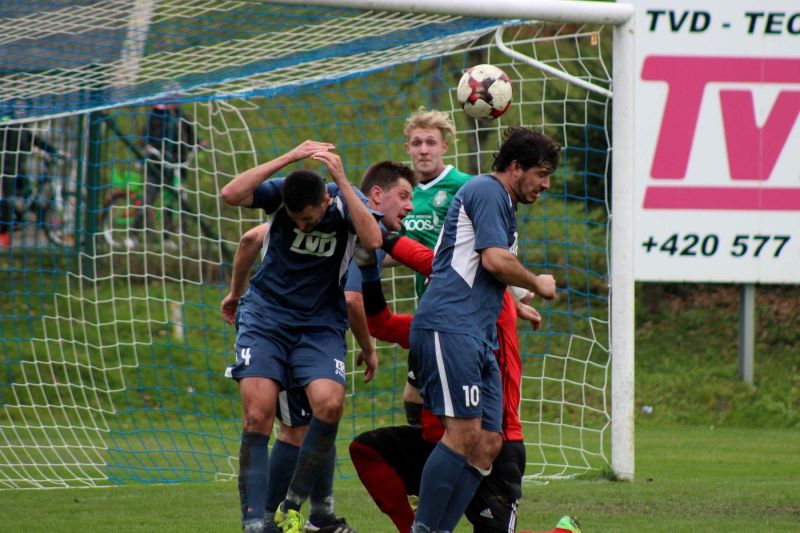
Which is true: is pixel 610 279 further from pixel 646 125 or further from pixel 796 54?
pixel 796 54

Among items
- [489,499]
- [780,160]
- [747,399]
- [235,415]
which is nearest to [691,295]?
[747,399]

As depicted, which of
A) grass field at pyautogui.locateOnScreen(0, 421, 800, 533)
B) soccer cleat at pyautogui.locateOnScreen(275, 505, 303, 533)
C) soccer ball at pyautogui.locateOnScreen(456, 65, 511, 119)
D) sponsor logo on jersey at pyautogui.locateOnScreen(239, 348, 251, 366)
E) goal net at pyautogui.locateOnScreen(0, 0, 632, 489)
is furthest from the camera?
goal net at pyautogui.locateOnScreen(0, 0, 632, 489)

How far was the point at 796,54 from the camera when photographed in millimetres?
11195

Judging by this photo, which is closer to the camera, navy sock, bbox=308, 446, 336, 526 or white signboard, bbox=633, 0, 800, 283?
navy sock, bbox=308, 446, 336, 526

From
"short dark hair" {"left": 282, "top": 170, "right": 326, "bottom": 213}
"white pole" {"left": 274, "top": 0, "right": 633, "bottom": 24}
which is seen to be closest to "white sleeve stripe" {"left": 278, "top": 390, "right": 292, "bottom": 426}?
"short dark hair" {"left": 282, "top": 170, "right": 326, "bottom": 213}

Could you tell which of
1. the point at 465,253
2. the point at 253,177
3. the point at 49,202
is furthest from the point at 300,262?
the point at 49,202

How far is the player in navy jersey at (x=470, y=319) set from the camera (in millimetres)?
5145

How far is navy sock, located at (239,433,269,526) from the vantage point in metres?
5.30

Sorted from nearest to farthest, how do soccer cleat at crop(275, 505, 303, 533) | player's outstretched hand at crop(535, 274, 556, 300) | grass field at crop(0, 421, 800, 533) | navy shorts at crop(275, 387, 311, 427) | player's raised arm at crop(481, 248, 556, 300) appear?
1. player's raised arm at crop(481, 248, 556, 300)
2. player's outstretched hand at crop(535, 274, 556, 300)
3. soccer cleat at crop(275, 505, 303, 533)
4. navy shorts at crop(275, 387, 311, 427)
5. grass field at crop(0, 421, 800, 533)

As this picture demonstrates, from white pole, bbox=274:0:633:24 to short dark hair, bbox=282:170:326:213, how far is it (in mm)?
1559

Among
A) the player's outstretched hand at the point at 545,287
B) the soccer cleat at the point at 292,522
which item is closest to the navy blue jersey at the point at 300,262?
the soccer cleat at the point at 292,522

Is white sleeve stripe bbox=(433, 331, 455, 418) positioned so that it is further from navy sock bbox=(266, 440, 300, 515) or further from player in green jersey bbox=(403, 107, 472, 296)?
player in green jersey bbox=(403, 107, 472, 296)

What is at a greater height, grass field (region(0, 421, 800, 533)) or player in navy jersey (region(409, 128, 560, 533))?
player in navy jersey (region(409, 128, 560, 533))

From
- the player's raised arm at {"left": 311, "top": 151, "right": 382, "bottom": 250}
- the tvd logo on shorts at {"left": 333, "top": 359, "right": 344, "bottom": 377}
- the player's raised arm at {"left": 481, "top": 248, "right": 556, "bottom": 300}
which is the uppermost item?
the player's raised arm at {"left": 311, "top": 151, "right": 382, "bottom": 250}
